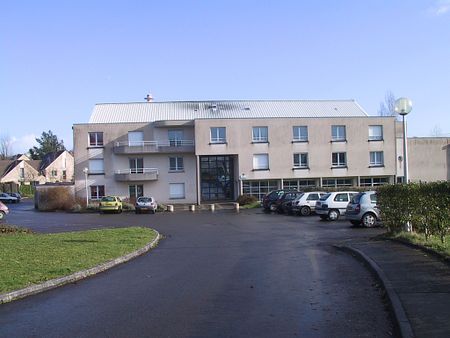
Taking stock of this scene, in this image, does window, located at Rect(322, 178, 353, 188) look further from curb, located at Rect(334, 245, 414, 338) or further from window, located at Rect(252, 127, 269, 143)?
curb, located at Rect(334, 245, 414, 338)

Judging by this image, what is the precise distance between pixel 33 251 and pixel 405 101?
37.6ft

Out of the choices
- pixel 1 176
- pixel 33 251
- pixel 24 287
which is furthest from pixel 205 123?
pixel 1 176

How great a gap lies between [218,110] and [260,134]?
8.58 metres


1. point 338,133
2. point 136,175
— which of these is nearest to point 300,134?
point 338,133

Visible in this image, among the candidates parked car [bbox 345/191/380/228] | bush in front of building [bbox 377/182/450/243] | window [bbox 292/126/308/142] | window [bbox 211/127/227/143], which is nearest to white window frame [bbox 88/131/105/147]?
window [bbox 211/127/227/143]

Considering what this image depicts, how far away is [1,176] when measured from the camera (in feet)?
342

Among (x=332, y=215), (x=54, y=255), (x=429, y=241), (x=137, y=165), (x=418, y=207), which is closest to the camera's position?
(x=54, y=255)

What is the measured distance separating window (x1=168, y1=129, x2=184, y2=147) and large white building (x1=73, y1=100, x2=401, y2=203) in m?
0.11

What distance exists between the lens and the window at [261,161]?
188ft

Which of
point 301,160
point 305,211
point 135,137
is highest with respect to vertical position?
point 135,137

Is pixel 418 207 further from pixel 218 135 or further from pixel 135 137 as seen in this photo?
pixel 135 137

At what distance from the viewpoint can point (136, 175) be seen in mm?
56625

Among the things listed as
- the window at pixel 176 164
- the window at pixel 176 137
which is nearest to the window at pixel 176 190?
the window at pixel 176 164

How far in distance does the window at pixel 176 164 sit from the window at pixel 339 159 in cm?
1589
